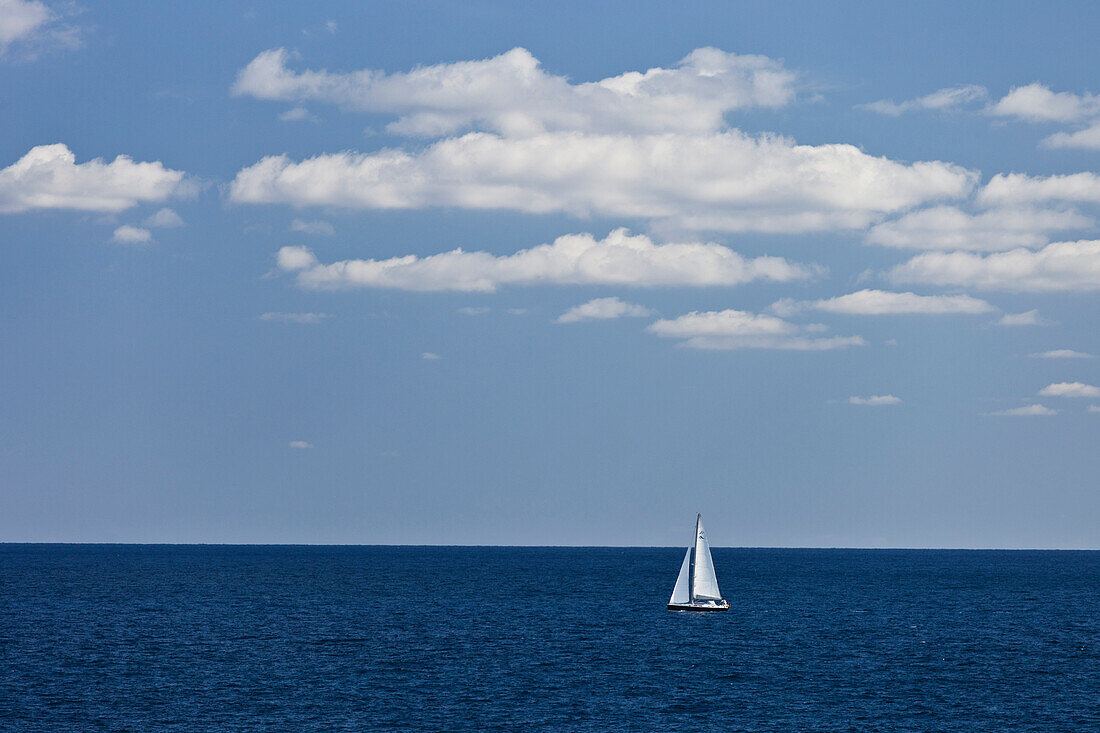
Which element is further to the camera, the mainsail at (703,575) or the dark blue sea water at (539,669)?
the mainsail at (703,575)

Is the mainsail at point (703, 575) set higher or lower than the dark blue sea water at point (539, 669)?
higher

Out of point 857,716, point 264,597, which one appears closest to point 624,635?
point 857,716

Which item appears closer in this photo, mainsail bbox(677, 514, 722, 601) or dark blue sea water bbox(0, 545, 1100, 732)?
dark blue sea water bbox(0, 545, 1100, 732)

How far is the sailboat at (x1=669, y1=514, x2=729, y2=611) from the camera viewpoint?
138375mm

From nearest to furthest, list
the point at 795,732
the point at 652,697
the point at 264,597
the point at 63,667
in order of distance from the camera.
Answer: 1. the point at 795,732
2. the point at 652,697
3. the point at 63,667
4. the point at 264,597

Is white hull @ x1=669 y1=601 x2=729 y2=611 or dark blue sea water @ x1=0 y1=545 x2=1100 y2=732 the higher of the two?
white hull @ x1=669 y1=601 x2=729 y2=611

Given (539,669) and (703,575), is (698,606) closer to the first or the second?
(703,575)

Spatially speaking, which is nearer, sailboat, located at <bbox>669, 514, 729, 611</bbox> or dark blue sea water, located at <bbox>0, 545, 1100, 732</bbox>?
dark blue sea water, located at <bbox>0, 545, 1100, 732</bbox>

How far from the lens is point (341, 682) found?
88.1 meters

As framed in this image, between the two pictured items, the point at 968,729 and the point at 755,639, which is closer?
the point at 968,729

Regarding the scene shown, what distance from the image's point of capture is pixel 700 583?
142875 mm

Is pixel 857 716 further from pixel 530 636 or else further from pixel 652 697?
→ pixel 530 636

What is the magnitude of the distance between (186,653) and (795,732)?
5488 centimetres

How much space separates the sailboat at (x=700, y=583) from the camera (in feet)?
454
